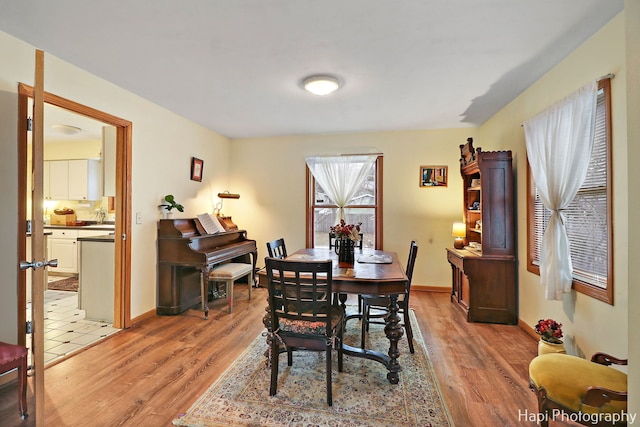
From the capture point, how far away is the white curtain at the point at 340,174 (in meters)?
4.73

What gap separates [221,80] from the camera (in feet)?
9.29

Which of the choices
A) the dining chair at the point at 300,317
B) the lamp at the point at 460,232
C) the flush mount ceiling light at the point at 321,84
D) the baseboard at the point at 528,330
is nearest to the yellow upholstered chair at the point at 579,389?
the dining chair at the point at 300,317

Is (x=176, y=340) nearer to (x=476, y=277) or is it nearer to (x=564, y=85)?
(x=476, y=277)

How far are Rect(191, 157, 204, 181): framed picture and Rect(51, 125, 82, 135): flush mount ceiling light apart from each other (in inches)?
79.3

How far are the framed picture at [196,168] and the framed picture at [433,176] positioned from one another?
3337mm

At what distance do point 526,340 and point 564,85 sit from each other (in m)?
2.34

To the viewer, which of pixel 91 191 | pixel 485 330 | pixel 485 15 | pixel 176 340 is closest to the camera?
pixel 485 15

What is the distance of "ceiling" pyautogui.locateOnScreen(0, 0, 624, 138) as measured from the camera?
5.98 ft

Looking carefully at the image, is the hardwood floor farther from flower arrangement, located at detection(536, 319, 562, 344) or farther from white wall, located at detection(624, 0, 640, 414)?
white wall, located at detection(624, 0, 640, 414)

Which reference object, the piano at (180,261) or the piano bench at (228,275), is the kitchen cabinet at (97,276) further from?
the piano bench at (228,275)

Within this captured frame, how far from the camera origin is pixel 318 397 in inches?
76.7

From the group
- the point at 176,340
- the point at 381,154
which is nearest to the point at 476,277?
the point at 381,154

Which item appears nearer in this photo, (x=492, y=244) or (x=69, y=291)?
(x=492, y=244)

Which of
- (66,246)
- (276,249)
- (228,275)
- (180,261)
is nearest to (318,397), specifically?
(276,249)
